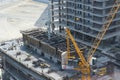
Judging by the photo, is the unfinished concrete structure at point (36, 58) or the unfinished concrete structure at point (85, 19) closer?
the unfinished concrete structure at point (36, 58)

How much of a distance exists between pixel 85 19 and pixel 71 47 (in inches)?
628

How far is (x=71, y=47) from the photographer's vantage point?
357ft

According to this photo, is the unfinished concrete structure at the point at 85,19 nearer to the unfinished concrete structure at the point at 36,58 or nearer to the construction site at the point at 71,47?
the construction site at the point at 71,47

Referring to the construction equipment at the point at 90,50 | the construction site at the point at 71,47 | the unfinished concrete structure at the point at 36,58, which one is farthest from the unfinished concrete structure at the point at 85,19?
the unfinished concrete structure at the point at 36,58

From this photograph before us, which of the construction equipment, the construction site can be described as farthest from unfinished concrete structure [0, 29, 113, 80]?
the construction equipment

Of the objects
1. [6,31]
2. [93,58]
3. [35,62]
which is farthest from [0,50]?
[6,31]

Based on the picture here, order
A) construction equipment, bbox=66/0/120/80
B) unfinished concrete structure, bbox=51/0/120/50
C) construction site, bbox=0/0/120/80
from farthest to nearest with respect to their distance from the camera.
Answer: unfinished concrete structure, bbox=51/0/120/50, construction site, bbox=0/0/120/80, construction equipment, bbox=66/0/120/80

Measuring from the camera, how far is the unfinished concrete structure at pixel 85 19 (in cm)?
11525

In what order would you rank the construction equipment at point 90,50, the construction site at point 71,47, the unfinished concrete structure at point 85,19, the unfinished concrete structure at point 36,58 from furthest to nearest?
the unfinished concrete structure at point 85,19, the construction site at point 71,47, the unfinished concrete structure at point 36,58, the construction equipment at point 90,50

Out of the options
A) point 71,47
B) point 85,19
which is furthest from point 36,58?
point 85,19

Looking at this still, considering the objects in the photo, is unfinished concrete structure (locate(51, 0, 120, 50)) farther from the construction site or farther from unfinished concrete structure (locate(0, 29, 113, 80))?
unfinished concrete structure (locate(0, 29, 113, 80))

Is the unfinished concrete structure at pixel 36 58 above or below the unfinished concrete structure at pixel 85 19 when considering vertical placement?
below

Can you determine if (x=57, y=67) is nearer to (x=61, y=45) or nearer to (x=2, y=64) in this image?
(x=61, y=45)

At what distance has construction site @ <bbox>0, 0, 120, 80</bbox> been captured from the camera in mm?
101500
